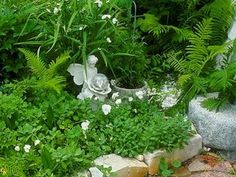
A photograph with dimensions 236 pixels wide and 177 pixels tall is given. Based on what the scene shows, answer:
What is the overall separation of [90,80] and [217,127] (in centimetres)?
114

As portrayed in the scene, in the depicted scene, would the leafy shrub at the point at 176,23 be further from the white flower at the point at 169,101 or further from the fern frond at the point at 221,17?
the white flower at the point at 169,101

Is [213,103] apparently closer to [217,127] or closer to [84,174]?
[217,127]

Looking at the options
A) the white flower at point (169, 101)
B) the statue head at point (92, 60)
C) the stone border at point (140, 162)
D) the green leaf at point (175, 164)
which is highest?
the statue head at point (92, 60)

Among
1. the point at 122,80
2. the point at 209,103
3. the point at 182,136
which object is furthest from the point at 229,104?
the point at 122,80

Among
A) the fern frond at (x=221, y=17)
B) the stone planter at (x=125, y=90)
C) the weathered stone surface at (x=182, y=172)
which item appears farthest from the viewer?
the fern frond at (x=221, y=17)

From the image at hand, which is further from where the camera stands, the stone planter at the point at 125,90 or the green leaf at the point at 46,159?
the stone planter at the point at 125,90

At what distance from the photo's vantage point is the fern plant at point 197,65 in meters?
5.27

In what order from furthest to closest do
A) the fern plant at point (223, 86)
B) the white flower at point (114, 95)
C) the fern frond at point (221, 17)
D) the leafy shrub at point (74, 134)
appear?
the fern frond at point (221, 17)
the white flower at point (114, 95)
the fern plant at point (223, 86)
the leafy shrub at point (74, 134)

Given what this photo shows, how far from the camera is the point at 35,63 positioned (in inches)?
194

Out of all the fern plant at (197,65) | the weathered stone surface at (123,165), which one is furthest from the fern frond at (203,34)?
the weathered stone surface at (123,165)

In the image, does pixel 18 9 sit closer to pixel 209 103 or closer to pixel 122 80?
pixel 122 80

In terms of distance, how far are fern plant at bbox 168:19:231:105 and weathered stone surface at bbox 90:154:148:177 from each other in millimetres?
987

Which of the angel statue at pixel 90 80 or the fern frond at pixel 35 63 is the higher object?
the fern frond at pixel 35 63

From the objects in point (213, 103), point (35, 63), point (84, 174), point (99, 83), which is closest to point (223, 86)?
point (213, 103)
